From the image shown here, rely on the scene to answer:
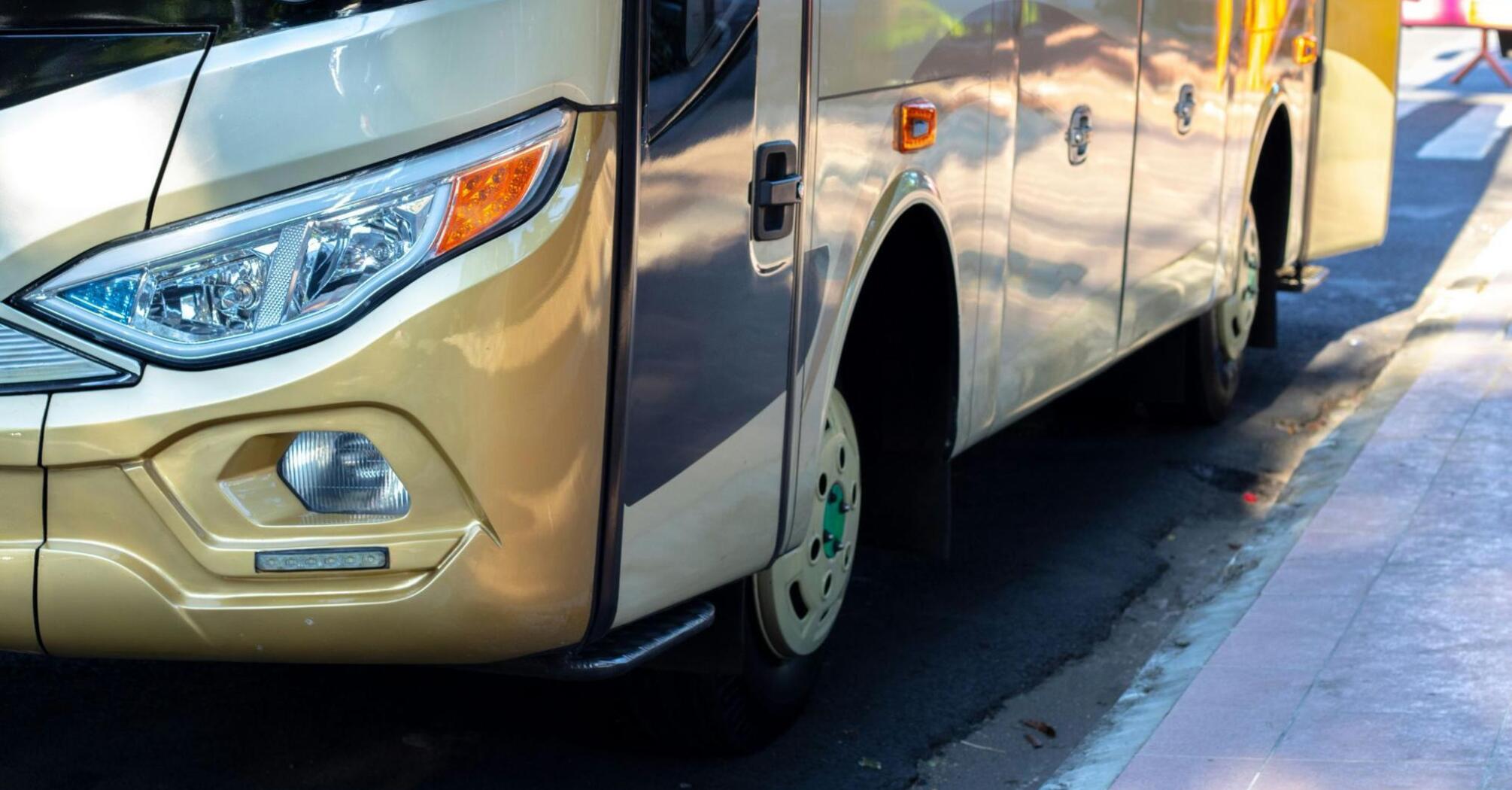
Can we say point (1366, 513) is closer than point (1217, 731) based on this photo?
No

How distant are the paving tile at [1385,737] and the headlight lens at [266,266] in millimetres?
2103

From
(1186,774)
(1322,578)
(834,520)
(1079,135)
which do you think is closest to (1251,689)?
(1186,774)

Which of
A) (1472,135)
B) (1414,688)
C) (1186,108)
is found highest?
(1472,135)

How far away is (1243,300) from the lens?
684cm

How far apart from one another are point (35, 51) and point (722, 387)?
3.88 ft

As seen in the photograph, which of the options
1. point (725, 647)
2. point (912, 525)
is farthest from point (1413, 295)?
point (725, 647)

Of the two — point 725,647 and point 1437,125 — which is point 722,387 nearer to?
point 725,647

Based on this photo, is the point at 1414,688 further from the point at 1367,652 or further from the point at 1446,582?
the point at 1446,582

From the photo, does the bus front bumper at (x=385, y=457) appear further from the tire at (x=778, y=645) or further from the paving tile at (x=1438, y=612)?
the paving tile at (x=1438, y=612)

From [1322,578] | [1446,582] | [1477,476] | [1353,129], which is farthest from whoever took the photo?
[1353,129]

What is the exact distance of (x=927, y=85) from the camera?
3.73m

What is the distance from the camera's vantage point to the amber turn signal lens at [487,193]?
8.46 feet

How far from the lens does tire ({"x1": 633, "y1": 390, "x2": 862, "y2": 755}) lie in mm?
3674

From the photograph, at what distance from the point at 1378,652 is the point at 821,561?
4.50ft
